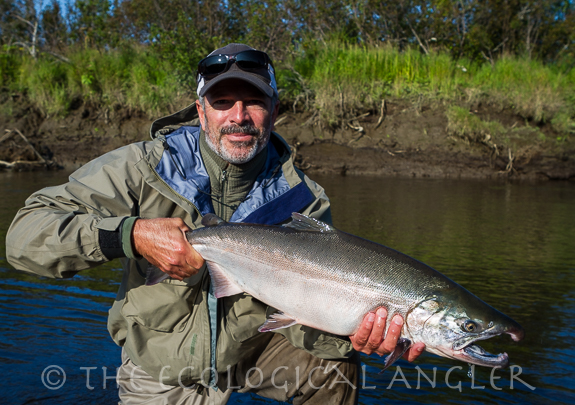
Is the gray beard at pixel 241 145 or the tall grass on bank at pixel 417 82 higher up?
the tall grass on bank at pixel 417 82

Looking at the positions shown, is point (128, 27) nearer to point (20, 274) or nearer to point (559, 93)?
point (559, 93)

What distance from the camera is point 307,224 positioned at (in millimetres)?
2672

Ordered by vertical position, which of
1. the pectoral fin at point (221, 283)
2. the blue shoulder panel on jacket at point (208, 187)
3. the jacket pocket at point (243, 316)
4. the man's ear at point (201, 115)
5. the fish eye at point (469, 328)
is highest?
the man's ear at point (201, 115)

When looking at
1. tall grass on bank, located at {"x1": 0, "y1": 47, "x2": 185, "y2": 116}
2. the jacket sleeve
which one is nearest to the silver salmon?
the jacket sleeve

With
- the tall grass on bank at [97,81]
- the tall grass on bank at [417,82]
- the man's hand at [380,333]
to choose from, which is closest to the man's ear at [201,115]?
the man's hand at [380,333]

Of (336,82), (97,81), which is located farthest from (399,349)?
(97,81)

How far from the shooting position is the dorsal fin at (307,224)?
264 centimetres

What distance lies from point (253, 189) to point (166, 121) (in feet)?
2.43

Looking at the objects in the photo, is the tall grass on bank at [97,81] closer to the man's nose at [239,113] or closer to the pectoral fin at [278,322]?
the man's nose at [239,113]

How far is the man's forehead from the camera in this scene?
318 centimetres

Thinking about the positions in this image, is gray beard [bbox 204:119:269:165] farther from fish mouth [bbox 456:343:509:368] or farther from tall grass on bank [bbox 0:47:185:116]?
tall grass on bank [bbox 0:47:185:116]

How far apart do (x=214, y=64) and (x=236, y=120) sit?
14.6 inches

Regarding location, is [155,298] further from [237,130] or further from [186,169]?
[237,130]

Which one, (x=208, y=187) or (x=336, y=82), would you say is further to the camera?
(x=336, y=82)
